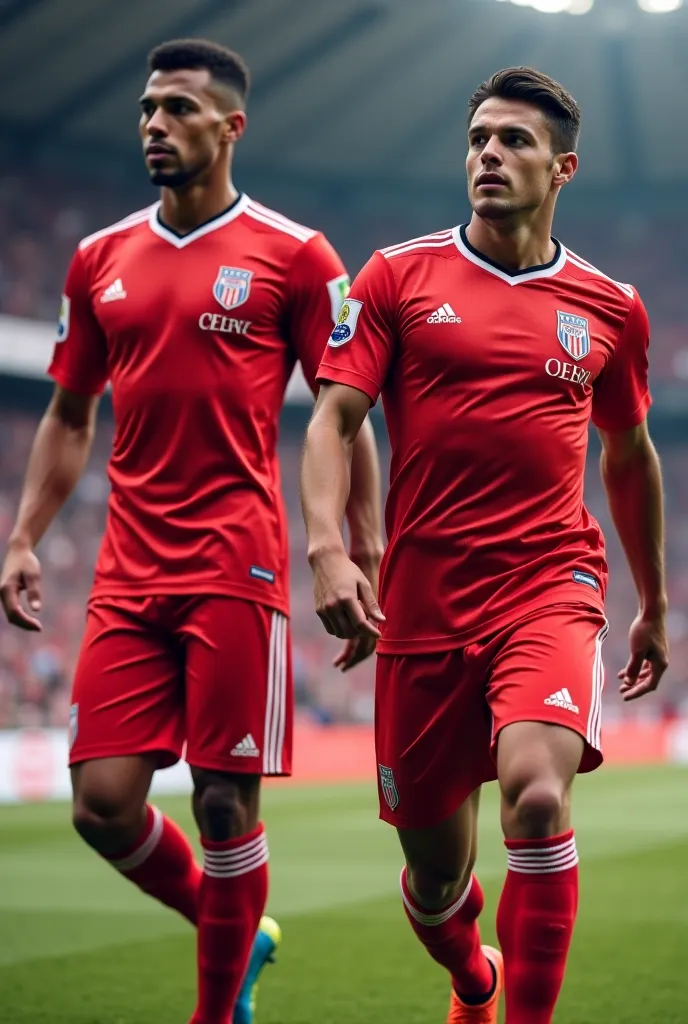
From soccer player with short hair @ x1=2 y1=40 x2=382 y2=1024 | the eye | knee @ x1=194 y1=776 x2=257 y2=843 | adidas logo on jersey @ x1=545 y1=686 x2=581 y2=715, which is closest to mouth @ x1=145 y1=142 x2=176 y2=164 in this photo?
soccer player with short hair @ x1=2 y1=40 x2=382 y2=1024

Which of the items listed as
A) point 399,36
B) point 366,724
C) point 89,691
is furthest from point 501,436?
point 399,36

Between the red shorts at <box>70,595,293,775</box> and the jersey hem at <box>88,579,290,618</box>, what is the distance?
0.02m

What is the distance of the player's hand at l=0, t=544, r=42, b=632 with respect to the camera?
4250 millimetres

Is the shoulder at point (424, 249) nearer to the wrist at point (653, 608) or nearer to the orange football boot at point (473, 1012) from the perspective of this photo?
the wrist at point (653, 608)

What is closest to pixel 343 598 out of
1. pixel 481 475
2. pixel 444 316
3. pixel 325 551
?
pixel 325 551

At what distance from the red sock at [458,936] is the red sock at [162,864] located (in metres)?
0.61

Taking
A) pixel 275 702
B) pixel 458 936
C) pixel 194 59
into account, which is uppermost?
pixel 194 59

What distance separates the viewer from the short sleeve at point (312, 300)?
4.22 meters

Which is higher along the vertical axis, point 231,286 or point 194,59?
point 194,59

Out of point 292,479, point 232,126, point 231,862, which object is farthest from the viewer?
point 292,479

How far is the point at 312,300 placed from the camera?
4.25 meters

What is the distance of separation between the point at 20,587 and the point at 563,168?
1.82 meters

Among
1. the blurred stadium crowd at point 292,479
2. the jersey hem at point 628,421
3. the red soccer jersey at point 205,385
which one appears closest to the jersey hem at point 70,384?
the red soccer jersey at point 205,385

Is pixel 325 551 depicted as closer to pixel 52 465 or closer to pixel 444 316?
pixel 444 316
